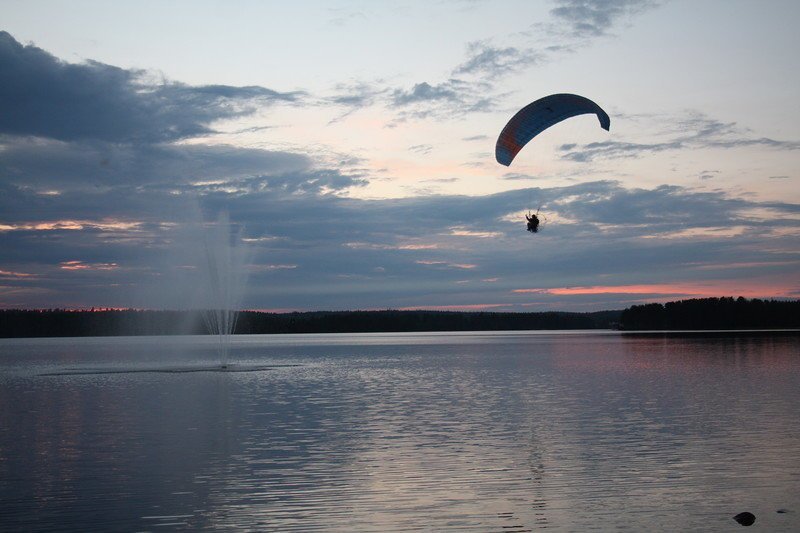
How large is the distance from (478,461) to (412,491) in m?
4.17

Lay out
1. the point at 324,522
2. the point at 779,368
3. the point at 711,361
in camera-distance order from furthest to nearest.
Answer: the point at 711,361 → the point at 779,368 → the point at 324,522

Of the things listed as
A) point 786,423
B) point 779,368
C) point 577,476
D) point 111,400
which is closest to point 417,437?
point 577,476

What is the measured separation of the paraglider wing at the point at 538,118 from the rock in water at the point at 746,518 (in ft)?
73.7

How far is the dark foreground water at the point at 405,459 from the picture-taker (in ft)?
53.9

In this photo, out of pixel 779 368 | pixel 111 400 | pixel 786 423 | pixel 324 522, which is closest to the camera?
pixel 324 522

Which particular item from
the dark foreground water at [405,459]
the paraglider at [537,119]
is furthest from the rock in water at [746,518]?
the paraglider at [537,119]

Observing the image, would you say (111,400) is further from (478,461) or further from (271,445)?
(478,461)

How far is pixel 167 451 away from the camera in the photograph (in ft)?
81.0

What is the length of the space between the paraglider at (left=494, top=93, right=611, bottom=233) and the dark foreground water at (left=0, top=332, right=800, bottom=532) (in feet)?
37.2

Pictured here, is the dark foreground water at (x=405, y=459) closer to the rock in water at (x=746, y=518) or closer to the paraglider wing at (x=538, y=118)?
the rock in water at (x=746, y=518)

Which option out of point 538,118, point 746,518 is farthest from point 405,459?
point 538,118

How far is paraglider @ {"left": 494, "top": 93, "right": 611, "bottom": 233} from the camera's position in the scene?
1428 inches

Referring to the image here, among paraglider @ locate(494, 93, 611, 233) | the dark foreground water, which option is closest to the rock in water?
the dark foreground water

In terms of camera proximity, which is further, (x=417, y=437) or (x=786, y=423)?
(x=786, y=423)
